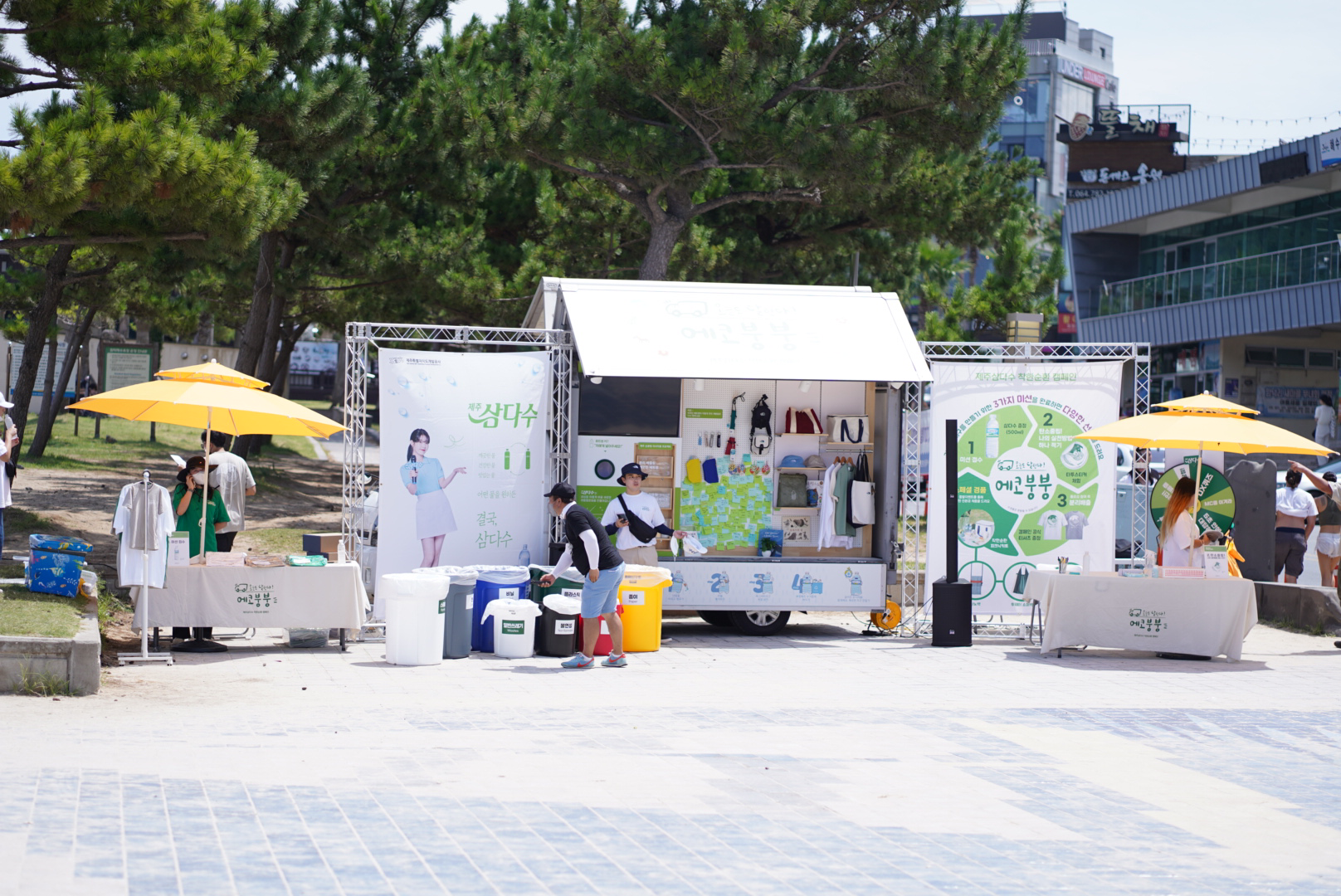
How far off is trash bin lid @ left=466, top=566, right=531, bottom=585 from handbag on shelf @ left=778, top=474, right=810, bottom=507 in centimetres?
326

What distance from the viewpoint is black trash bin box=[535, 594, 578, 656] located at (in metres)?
12.4

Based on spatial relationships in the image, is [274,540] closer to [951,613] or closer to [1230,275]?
[951,613]

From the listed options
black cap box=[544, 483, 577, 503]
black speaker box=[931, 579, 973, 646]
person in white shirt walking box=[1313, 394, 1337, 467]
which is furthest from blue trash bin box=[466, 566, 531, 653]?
person in white shirt walking box=[1313, 394, 1337, 467]

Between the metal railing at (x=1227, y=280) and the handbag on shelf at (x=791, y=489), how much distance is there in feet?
75.3

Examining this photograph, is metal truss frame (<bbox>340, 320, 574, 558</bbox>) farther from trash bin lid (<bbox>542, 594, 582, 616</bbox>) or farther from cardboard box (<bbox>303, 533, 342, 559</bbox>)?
trash bin lid (<bbox>542, 594, 582, 616</bbox>)

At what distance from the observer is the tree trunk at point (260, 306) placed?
24.9 meters

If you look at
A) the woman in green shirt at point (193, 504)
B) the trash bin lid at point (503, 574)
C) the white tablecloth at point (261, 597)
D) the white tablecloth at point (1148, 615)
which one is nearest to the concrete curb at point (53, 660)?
the white tablecloth at point (261, 597)

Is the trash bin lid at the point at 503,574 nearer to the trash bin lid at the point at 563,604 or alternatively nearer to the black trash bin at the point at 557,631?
the black trash bin at the point at 557,631

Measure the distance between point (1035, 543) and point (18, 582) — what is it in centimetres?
955

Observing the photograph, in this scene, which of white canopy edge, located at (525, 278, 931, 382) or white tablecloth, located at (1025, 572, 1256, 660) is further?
white canopy edge, located at (525, 278, 931, 382)

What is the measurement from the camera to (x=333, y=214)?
2333cm

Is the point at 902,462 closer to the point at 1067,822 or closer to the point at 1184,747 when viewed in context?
the point at 1184,747

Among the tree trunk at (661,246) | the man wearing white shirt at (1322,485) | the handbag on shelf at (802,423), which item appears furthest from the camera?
the tree trunk at (661,246)

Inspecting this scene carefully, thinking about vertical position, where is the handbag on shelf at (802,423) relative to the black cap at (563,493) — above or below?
above
